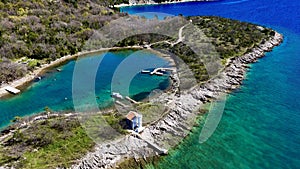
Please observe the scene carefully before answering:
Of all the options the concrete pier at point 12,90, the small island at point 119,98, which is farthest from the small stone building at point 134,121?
the concrete pier at point 12,90

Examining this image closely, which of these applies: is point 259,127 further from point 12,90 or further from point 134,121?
point 12,90

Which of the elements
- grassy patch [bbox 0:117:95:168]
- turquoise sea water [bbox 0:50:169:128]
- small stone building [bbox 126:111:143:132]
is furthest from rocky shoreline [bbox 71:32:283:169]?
turquoise sea water [bbox 0:50:169:128]

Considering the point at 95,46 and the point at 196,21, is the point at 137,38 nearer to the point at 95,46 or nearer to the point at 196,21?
the point at 95,46

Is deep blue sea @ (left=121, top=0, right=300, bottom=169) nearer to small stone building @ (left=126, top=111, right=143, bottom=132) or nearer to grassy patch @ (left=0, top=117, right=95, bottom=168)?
small stone building @ (left=126, top=111, right=143, bottom=132)

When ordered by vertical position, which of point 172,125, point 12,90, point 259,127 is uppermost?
point 259,127

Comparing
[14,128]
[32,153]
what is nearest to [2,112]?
[14,128]

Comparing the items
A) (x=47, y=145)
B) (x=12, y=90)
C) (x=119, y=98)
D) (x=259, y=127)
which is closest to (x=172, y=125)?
(x=119, y=98)
